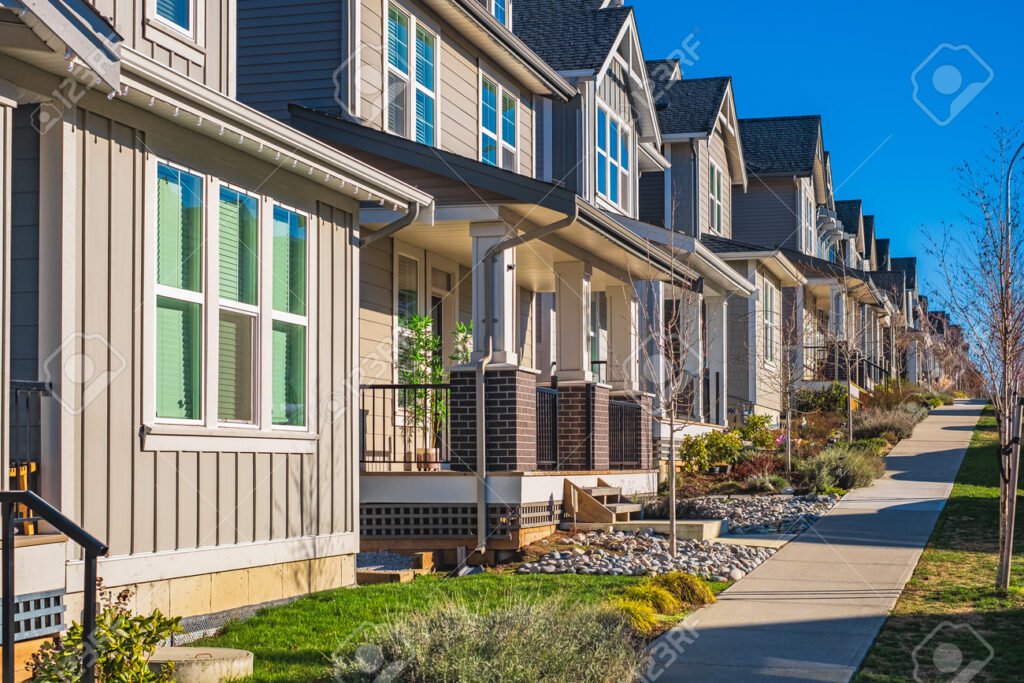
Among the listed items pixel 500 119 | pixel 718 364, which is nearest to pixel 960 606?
pixel 500 119

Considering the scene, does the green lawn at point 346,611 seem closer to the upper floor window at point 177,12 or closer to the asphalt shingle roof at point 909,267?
the upper floor window at point 177,12

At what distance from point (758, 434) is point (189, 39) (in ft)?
55.7

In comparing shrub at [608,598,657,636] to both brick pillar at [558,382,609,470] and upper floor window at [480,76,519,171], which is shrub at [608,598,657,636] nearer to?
brick pillar at [558,382,609,470]

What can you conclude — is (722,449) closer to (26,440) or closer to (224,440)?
(224,440)

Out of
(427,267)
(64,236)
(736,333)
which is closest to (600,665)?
(64,236)

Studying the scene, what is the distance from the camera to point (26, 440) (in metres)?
7.41

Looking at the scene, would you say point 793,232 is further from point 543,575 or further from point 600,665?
point 600,665

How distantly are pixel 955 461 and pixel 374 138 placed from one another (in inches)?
548

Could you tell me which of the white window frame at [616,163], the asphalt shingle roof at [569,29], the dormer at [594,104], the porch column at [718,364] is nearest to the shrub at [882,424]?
the porch column at [718,364]

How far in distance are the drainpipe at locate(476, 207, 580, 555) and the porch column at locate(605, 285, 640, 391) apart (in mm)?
3991

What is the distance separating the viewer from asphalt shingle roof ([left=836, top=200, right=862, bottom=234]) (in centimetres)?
5350

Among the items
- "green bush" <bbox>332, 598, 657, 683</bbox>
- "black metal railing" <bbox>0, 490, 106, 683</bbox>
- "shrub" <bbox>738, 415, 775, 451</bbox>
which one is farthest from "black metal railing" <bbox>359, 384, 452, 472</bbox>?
"shrub" <bbox>738, 415, 775, 451</bbox>

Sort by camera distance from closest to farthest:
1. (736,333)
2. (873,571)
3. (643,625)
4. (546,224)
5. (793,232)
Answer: (643,625) < (873,571) < (546,224) < (736,333) < (793,232)

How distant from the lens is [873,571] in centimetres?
1183
